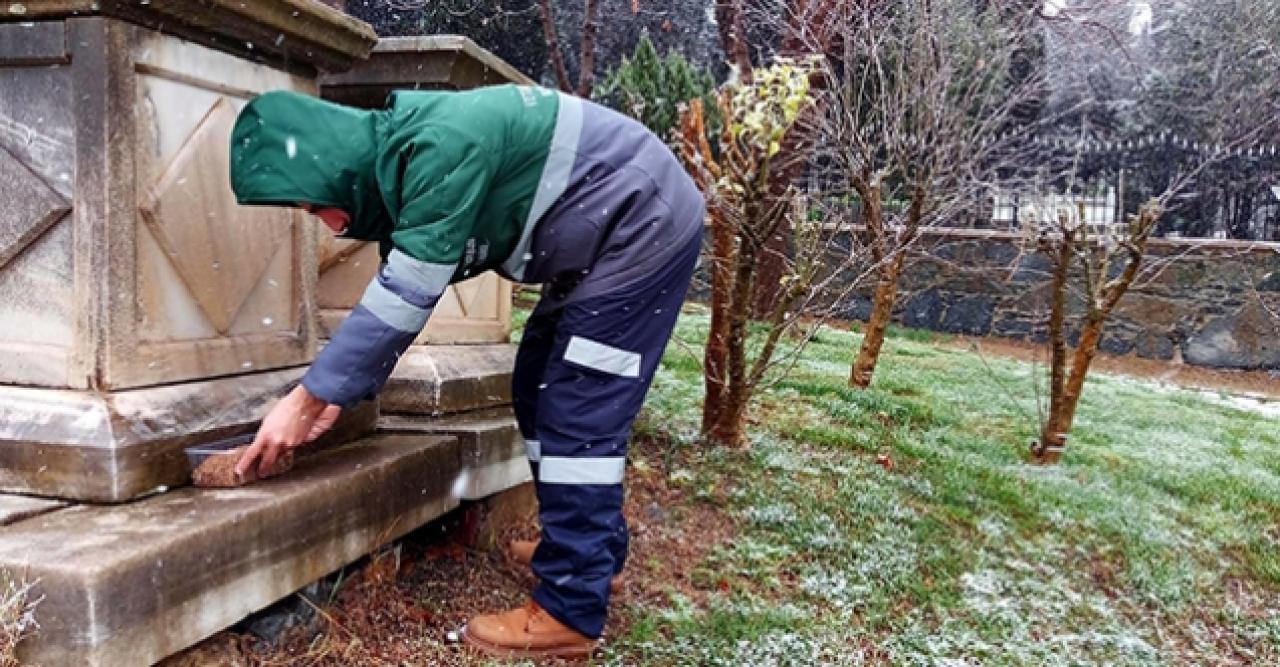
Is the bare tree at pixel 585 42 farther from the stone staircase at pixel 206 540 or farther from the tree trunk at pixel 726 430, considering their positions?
the stone staircase at pixel 206 540

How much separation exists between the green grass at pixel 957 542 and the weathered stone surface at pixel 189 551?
72 cm

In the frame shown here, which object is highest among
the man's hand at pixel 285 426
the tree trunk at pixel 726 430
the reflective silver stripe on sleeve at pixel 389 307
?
the reflective silver stripe on sleeve at pixel 389 307

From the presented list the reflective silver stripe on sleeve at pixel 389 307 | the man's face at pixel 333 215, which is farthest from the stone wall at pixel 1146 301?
the reflective silver stripe on sleeve at pixel 389 307

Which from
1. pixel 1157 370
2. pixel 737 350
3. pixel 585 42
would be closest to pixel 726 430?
pixel 737 350

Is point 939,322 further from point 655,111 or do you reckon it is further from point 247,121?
point 247,121

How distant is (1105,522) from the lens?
3850mm

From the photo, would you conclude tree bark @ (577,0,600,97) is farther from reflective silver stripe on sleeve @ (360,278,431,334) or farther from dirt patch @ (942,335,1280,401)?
reflective silver stripe on sleeve @ (360,278,431,334)

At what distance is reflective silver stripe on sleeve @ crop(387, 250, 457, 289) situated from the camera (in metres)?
1.89

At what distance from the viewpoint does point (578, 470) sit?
85.8 inches

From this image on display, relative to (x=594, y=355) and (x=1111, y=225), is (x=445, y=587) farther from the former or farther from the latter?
(x=1111, y=225)

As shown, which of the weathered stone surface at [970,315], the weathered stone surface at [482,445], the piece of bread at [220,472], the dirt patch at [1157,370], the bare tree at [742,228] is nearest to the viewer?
the piece of bread at [220,472]

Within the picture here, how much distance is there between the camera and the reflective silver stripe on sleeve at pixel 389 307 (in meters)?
1.88

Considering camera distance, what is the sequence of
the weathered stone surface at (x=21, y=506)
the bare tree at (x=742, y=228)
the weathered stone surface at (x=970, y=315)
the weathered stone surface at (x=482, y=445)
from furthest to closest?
the weathered stone surface at (x=970, y=315), the bare tree at (x=742, y=228), the weathered stone surface at (x=482, y=445), the weathered stone surface at (x=21, y=506)

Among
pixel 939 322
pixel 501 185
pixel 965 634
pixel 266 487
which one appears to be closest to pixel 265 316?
pixel 266 487
